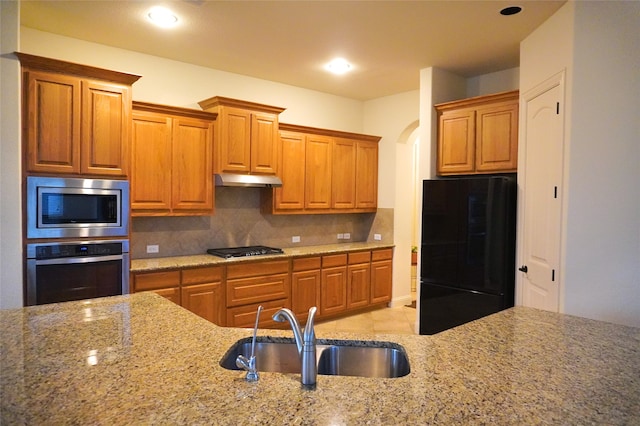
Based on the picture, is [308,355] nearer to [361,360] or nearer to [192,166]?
[361,360]

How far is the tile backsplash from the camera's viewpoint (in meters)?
4.21

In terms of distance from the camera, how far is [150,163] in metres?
3.85

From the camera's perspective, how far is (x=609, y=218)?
260cm

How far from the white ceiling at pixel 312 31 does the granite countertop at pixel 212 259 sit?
2.01 m

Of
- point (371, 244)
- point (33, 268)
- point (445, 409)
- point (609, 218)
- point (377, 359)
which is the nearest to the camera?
point (445, 409)

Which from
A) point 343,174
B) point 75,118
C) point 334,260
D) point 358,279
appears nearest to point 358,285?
point 358,279

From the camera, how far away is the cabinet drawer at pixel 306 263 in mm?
4672

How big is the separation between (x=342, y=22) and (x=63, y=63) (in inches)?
83.5

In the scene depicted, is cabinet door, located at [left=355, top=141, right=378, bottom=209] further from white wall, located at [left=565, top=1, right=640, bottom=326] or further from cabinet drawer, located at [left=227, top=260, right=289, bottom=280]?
white wall, located at [left=565, top=1, right=640, bottom=326]

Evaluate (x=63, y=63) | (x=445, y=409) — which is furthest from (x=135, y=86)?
(x=445, y=409)

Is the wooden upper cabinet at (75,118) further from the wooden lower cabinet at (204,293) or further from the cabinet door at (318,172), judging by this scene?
the cabinet door at (318,172)

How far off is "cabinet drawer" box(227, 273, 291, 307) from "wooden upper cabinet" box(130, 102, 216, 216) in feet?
2.67

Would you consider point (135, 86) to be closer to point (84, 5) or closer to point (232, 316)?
point (84, 5)

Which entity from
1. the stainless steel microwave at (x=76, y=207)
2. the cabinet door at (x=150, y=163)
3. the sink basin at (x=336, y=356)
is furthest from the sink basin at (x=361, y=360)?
the cabinet door at (x=150, y=163)
